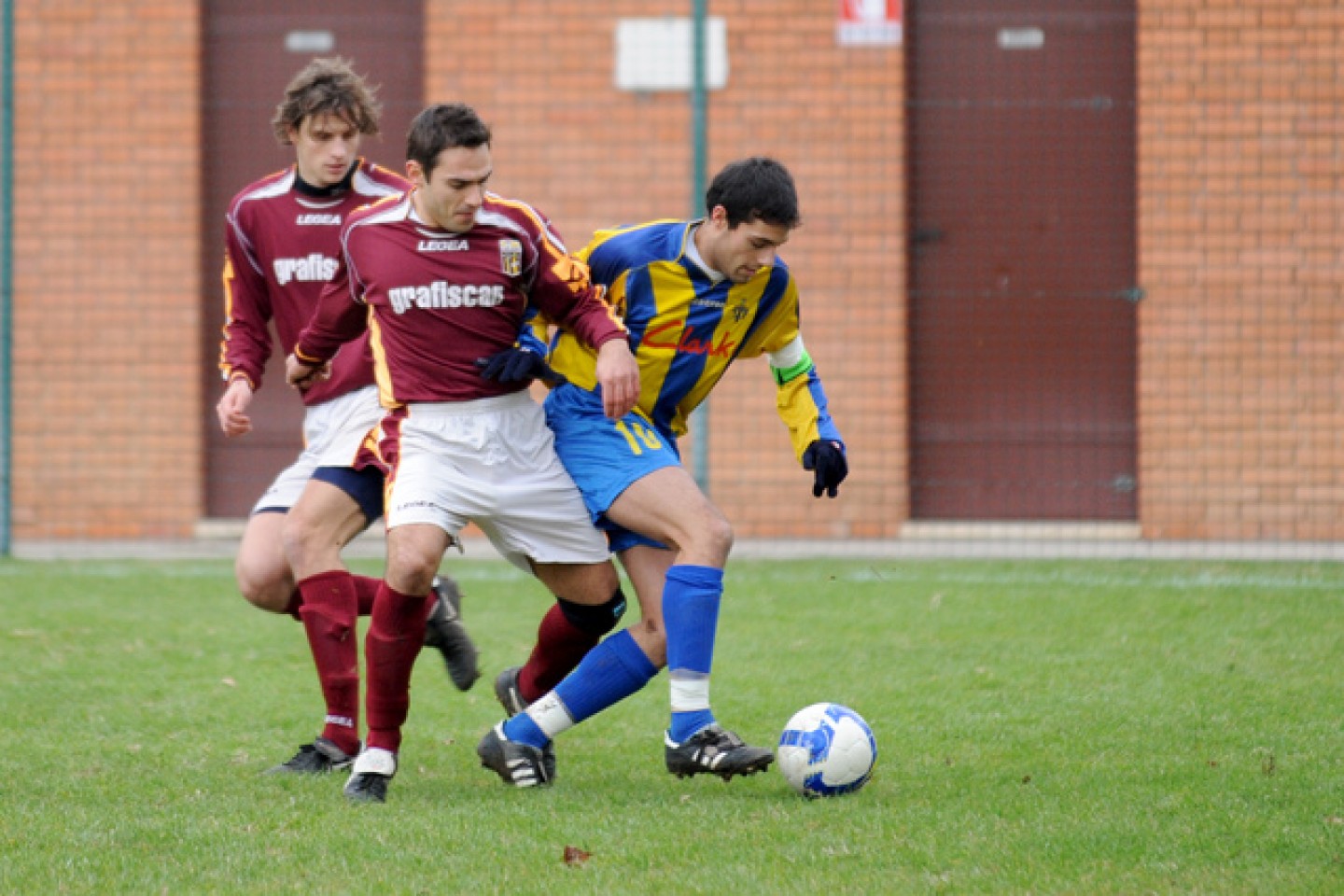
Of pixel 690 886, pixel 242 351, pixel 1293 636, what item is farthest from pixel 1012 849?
pixel 1293 636

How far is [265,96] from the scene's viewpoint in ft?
39.7

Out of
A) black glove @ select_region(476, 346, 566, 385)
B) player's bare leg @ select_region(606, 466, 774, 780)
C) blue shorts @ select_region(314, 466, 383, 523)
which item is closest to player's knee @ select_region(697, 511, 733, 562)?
player's bare leg @ select_region(606, 466, 774, 780)

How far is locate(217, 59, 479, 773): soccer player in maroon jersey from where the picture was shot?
561 cm

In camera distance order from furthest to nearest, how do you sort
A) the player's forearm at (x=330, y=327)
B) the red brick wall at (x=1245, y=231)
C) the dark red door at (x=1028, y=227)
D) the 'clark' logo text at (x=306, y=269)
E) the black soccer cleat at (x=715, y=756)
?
the dark red door at (x=1028, y=227) < the red brick wall at (x=1245, y=231) < the 'clark' logo text at (x=306, y=269) < the player's forearm at (x=330, y=327) < the black soccer cleat at (x=715, y=756)

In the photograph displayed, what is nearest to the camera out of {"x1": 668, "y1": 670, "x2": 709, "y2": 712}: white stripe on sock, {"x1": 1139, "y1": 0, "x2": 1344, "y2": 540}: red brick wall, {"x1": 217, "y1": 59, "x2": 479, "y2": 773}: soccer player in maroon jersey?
{"x1": 668, "y1": 670, "x2": 709, "y2": 712}: white stripe on sock

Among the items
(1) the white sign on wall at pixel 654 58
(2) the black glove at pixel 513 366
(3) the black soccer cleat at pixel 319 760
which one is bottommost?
(3) the black soccer cleat at pixel 319 760

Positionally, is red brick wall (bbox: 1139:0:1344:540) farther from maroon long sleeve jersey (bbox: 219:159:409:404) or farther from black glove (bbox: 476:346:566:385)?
black glove (bbox: 476:346:566:385)

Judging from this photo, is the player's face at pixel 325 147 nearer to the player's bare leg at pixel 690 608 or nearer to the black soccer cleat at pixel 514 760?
the player's bare leg at pixel 690 608

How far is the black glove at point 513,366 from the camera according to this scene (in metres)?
5.08

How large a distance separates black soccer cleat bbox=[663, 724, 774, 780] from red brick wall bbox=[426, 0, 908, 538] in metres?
6.39

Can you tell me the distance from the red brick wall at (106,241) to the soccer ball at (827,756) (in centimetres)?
745

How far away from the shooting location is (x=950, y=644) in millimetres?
7500

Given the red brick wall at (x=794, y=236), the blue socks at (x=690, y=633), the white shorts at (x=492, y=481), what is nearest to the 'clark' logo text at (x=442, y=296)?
the white shorts at (x=492, y=481)

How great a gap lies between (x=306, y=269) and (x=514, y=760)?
70.6 inches
